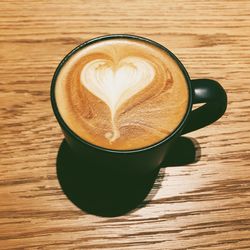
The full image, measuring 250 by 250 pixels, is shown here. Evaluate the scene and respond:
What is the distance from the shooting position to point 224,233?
587 millimetres

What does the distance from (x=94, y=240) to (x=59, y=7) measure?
1.78ft

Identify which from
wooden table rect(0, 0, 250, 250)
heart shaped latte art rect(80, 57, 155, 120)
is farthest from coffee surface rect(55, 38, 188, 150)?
wooden table rect(0, 0, 250, 250)

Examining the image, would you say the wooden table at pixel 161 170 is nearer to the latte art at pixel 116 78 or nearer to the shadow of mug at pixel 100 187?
the shadow of mug at pixel 100 187

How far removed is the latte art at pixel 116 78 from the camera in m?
0.57

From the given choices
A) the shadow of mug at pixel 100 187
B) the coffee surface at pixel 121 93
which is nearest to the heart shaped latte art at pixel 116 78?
the coffee surface at pixel 121 93

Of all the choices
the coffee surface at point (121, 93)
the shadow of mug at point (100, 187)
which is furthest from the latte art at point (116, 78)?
the shadow of mug at point (100, 187)

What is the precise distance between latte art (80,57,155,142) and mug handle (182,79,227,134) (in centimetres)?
8

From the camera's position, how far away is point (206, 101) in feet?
1.84

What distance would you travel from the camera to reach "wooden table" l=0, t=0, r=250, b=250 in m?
0.57

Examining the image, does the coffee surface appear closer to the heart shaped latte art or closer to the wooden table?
the heart shaped latte art

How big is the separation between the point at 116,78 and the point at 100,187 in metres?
0.18

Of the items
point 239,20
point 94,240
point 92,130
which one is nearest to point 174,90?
point 92,130

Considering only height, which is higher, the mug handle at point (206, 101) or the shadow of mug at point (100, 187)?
the mug handle at point (206, 101)

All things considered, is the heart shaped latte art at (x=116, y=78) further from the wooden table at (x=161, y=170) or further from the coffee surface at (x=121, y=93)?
the wooden table at (x=161, y=170)
